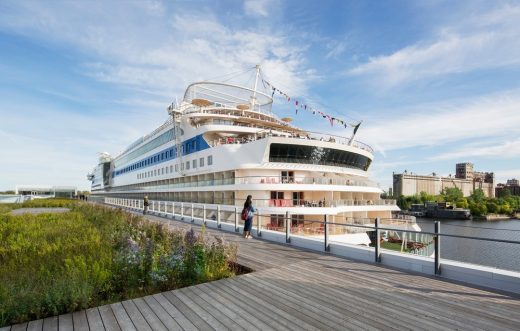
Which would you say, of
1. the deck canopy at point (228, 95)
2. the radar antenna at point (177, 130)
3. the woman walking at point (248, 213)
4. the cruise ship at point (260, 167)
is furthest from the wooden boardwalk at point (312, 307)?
the deck canopy at point (228, 95)

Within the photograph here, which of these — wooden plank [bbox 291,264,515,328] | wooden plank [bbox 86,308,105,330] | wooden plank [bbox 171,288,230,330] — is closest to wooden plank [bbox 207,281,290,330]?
wooden plank [bbox 171,288,230,330]

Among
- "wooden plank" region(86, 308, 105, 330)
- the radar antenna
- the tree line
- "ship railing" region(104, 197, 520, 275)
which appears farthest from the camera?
the tree line

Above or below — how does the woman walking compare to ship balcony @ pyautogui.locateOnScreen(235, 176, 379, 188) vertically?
below

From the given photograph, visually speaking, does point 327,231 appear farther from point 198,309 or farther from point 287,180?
point 287,180

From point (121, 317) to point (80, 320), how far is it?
1.82ft

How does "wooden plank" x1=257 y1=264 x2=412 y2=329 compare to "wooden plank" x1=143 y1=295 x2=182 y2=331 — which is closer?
"wooden plank" x1=143 y1=295 x2=182 y2=331

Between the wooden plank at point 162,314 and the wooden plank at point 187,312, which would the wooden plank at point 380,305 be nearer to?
the wooden plank at point 187,312

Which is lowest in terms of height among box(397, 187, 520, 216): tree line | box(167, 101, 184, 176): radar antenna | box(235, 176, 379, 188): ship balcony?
box(397, 187, 520, 216): tree line

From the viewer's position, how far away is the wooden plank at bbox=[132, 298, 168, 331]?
438 cm

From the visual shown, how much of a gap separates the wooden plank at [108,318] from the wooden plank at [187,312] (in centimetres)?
94

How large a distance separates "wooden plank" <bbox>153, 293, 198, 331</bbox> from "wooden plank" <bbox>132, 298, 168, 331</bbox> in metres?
0.22

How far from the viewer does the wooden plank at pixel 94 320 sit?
4328mm

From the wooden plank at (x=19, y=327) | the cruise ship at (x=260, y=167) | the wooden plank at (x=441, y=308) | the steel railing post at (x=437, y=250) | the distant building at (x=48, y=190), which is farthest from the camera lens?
the distant building at (x=48, y=190)

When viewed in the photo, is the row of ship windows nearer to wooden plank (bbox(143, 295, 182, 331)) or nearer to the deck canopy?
the deck canopy
